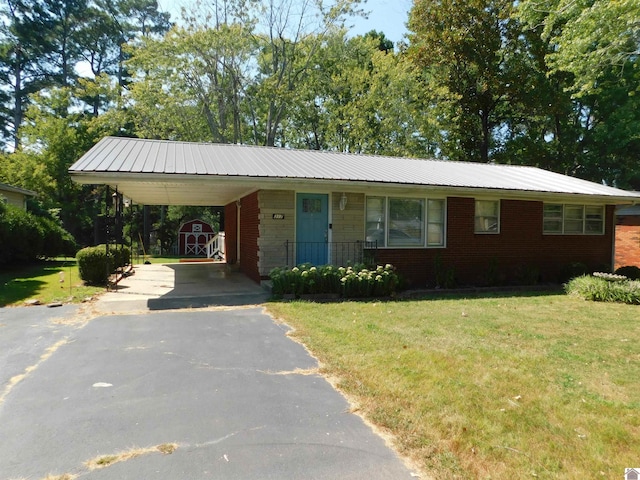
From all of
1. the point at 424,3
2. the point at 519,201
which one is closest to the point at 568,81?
the point at 424,3

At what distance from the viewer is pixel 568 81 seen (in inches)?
904

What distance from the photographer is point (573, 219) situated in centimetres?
1314

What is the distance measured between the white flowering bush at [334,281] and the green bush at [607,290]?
4530 mm

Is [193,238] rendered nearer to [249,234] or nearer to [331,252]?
[249,234]

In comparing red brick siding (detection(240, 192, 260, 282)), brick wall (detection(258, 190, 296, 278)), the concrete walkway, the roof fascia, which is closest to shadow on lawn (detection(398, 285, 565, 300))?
the roof fascia

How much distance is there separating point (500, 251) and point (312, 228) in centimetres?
567

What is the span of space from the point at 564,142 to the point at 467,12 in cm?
986

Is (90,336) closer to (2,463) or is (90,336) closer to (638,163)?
(2,463)

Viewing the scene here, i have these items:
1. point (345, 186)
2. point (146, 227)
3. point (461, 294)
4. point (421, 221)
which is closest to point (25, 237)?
point (345, 186)

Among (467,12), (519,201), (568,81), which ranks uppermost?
(467,12)

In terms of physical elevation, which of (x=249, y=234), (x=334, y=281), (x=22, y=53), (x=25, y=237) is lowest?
(x=334, y=281)

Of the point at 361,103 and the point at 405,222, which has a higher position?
the point at 361,103

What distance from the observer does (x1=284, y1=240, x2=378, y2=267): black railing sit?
10242 mm

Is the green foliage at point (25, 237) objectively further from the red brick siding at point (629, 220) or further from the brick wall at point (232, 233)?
the red brick siding at point (629, 220)
